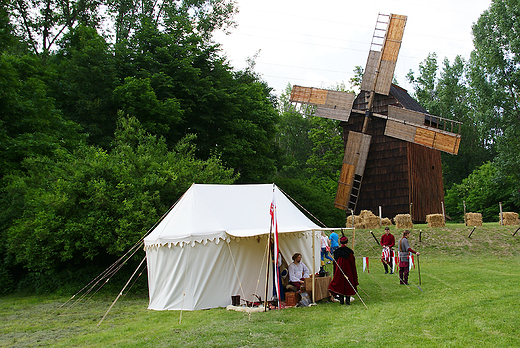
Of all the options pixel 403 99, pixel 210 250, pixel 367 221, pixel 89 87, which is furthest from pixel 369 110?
pixel 210 250

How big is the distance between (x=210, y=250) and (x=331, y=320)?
144 inches

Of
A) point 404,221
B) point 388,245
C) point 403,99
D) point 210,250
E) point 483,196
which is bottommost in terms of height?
point 210,250

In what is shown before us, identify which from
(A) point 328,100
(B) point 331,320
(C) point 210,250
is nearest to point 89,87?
(A) point 328,100

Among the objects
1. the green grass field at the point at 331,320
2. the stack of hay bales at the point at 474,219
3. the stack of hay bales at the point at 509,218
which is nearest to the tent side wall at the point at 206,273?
the green grass field at the point at 331,320

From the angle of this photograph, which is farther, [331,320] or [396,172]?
[396,172]

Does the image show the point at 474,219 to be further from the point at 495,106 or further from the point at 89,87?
the point at 89,87

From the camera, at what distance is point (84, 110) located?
21.2m

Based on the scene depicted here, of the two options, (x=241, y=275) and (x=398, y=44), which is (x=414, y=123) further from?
(x=241, y=275)

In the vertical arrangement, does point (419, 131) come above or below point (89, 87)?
above

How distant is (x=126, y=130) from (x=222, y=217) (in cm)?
845

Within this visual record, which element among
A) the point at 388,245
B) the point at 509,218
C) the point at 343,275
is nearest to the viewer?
the point at 343,275

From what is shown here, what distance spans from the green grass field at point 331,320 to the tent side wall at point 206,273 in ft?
1.80

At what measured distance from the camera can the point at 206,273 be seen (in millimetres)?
10586

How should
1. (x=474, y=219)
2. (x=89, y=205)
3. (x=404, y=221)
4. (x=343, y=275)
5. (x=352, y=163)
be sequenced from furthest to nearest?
(x=352, y=163), (x=474, y=219), (x=404, y=221), (x=89, y=205), (x=343, y=275)
